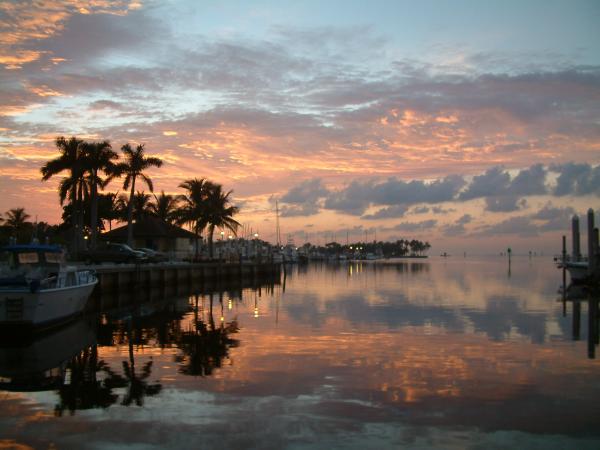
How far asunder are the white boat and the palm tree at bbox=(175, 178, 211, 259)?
44.7 m

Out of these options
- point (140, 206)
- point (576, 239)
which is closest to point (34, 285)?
point (576, 239)

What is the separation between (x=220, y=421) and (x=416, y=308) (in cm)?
2515

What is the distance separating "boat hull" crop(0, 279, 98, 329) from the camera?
851 inches

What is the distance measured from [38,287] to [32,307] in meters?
0.73

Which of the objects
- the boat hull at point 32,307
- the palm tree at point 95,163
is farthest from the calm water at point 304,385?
the palm tree at point 95,163

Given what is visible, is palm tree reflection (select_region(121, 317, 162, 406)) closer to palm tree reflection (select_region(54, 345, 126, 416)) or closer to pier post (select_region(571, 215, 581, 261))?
palm tree reflection (select_region(54, 345, 126, 416))

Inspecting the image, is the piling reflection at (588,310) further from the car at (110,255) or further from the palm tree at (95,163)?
the palm tree at (95,163)

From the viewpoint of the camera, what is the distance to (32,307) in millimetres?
22062

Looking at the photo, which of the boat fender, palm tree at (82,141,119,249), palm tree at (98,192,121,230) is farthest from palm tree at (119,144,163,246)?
the boat fender

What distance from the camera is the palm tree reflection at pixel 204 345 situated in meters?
17.6

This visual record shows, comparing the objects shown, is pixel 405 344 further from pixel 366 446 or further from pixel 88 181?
pixel 88 181

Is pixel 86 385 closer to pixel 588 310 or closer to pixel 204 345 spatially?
pixel 204 345

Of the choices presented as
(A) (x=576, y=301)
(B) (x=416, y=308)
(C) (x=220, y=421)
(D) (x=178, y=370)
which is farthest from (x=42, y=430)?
(A) (x=576, y=301)

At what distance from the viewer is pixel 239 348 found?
21000 millimetres
